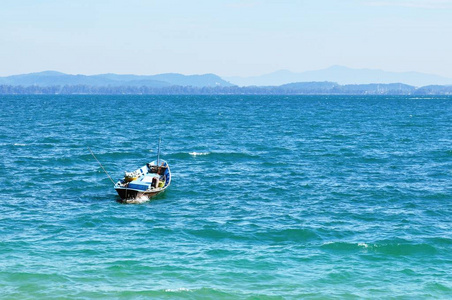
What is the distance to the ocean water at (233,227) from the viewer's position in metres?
23.2

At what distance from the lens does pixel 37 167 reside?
172 ft

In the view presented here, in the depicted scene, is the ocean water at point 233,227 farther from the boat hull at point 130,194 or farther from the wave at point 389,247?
the boat hull at point 130,194

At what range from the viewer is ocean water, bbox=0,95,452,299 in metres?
23.2

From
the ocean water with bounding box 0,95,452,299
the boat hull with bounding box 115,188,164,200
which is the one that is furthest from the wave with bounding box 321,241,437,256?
the boat hull with bounding box 115,188,164,200

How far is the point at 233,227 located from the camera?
31.4 meters

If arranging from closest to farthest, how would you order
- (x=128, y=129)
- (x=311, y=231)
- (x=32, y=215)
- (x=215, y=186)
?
(x=311, y=231)
(x=32, y=215)
(x=215, y=186)
(x=128, y=129)

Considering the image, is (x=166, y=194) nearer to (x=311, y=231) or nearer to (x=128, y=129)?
(x=311, y=231)

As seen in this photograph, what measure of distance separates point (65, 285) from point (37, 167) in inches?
1259

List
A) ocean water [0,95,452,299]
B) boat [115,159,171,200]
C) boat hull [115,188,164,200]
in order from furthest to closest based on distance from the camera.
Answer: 1. boat [115,159,171,200]
2. boat hull [115,188,164,200]
3. ocean water [0,95,452,299]

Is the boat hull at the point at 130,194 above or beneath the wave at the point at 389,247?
above

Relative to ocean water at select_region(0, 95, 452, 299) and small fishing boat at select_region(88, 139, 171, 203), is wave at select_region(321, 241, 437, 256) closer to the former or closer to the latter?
ocean water at select_region(0, 95, 452, 299)

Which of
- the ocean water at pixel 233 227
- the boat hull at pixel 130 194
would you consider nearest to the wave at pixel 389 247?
the ocean water at pixel 233 227

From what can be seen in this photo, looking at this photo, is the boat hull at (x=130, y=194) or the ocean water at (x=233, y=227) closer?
the ocean water at (x=233, y=227)

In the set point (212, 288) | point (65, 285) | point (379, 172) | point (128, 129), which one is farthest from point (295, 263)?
point (128, 129)
